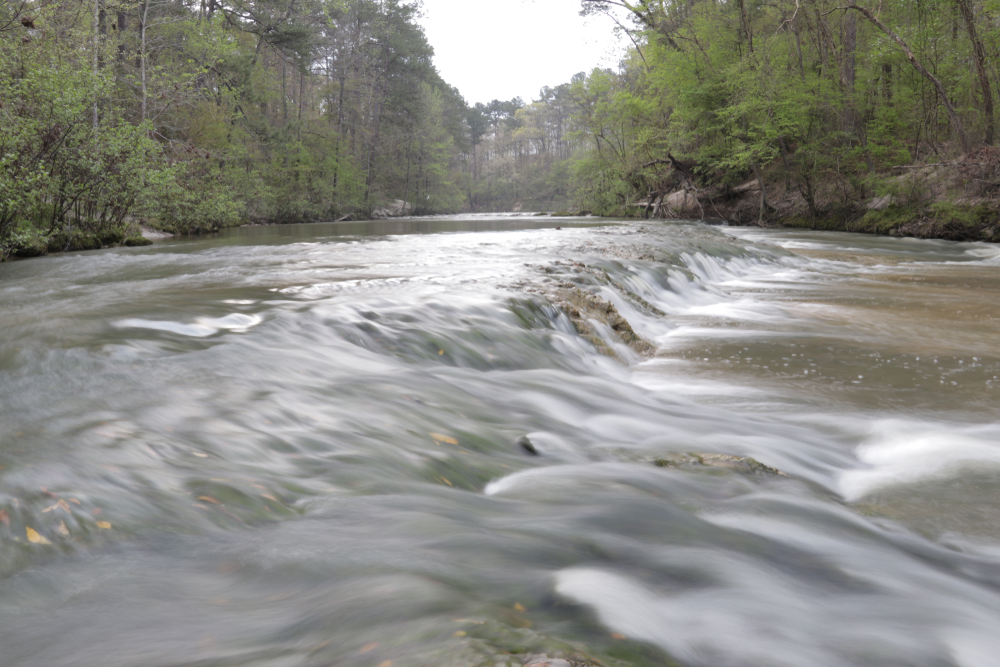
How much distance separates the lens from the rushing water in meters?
1.63

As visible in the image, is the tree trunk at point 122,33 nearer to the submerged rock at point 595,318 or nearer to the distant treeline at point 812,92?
the submerged rock at point 595,318

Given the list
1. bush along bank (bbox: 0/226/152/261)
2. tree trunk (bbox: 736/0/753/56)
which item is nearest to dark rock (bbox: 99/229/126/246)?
bush along bank (bbox: 0/226/152/261)

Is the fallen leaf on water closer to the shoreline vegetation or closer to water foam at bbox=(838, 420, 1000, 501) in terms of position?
water foam at bbox=(838, 420, 1000, 501)

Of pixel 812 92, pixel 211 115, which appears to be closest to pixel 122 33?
pixel 211 115

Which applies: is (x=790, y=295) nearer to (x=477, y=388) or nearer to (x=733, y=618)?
(x=477, y=388)

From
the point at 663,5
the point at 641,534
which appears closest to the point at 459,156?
the point at 663,5

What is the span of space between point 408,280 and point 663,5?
27322 millimetres

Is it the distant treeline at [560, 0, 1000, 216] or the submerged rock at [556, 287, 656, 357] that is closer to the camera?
the submerged rock at [556, 287, 656, 357]

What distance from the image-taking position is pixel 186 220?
59.1 feet

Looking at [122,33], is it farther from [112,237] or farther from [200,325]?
[200,325]

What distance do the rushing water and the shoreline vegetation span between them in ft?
23.0

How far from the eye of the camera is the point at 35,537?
1841mm

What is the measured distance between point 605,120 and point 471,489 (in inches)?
1339

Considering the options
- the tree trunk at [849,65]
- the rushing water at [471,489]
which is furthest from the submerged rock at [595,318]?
the tree trunk at [849,65]
